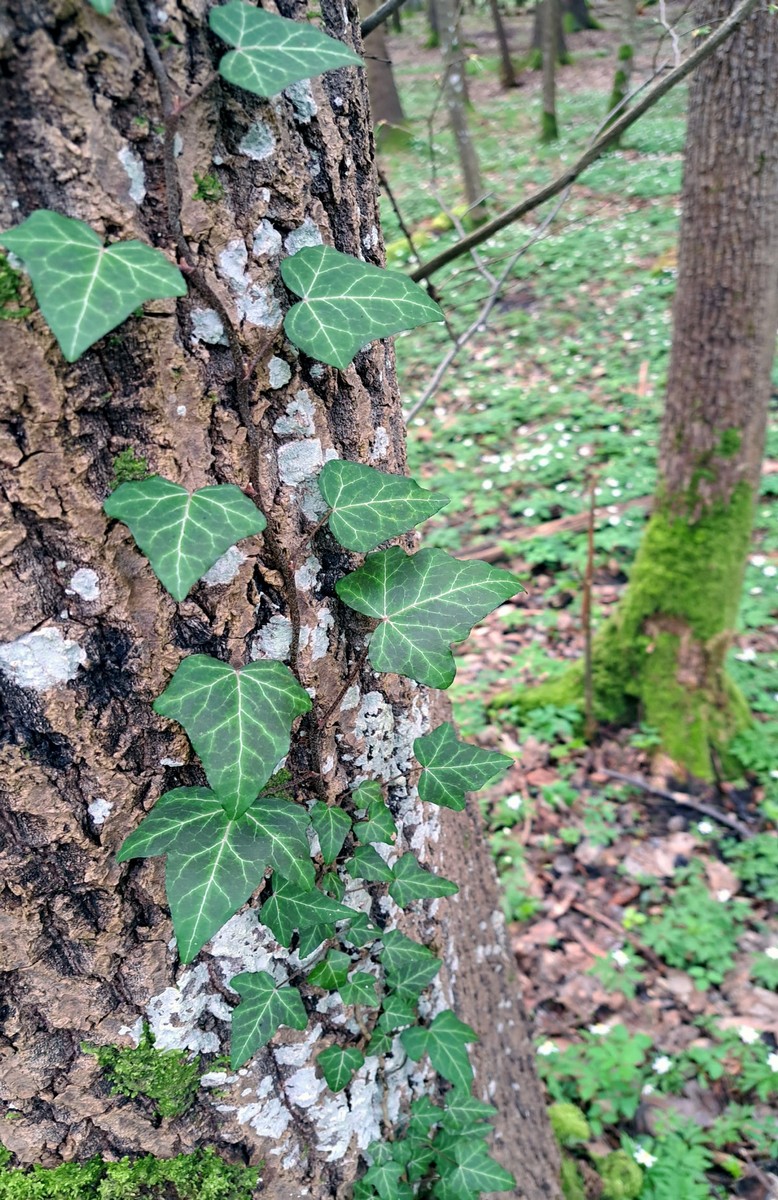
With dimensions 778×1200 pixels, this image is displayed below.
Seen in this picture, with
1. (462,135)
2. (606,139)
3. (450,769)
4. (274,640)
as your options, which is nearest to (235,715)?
(274,640)

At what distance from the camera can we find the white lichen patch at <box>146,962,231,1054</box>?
921 mm

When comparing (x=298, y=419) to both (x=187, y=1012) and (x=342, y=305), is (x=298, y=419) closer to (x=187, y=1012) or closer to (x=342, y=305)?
(x=342, y=305)

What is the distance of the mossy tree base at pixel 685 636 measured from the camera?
3139 millimetres

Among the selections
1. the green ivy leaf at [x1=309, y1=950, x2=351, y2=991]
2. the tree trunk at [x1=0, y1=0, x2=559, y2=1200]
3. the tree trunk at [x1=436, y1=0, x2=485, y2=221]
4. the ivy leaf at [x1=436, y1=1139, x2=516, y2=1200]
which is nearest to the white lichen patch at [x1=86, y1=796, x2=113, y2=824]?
the tree trunk at [x1=0, y1=0, x2=559, y2=1200]

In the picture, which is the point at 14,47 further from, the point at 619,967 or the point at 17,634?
the point at 619,967

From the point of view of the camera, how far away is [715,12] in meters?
2.49

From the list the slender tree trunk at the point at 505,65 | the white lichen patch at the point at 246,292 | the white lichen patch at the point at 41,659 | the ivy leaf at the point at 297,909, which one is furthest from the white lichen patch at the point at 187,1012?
the slender tree trunk at the point at 505,65

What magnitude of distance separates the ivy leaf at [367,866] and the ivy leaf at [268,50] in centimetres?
87

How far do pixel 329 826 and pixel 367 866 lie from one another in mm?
105

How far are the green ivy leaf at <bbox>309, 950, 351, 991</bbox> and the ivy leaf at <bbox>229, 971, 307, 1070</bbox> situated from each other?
1.4 inches

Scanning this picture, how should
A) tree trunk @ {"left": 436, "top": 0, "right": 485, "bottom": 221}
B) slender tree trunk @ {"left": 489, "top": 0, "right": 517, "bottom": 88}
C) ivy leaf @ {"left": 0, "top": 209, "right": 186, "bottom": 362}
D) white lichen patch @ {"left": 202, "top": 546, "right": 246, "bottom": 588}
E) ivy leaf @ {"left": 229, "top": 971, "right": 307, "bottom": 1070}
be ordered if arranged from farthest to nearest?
slender tree trunk @ {"left": 489, "top": 0, "right": 517, "bottom": 88}, tree trunk @ {"left": 436, "top": 0, "right": 485, "bottom": 221}, ivy leaf @ {"left": 229, "top": 971, "right": 307, "bottom": 1070}, white lichen patch @ {"left": 202, "top": 546, "right": 246, "bottom": 588}, ivy leaf @ {"left": 0, "top": 209, "right": 186, "bottom": 362}

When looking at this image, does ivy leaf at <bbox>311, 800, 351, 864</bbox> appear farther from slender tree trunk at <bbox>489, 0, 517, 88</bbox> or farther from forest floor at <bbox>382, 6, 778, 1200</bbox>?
slender tree trunk at <bbox>489, 0, 517, 88</bbox>

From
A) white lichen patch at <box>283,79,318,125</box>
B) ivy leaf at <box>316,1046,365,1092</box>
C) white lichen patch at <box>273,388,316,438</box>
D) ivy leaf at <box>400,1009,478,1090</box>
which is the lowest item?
ivy leaf at <box>400,1009,478,1090</box>

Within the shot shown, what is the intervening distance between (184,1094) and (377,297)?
3.34ft
